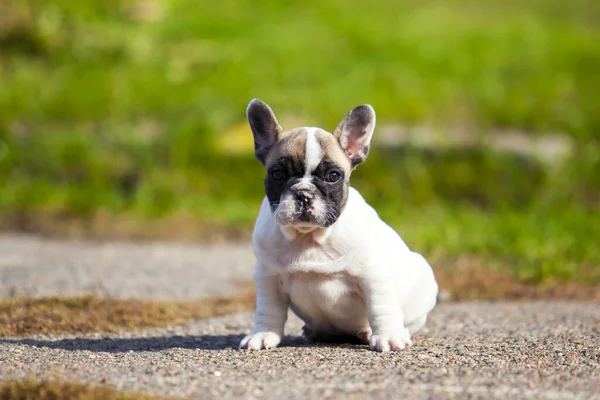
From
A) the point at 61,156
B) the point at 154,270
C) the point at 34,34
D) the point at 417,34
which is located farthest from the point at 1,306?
the point at 417,34

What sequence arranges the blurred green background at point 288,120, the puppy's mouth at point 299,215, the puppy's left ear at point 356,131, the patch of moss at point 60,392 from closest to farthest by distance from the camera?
the patch of moss at point 60,392 → the puppy's mouth at point 299,215 → the puppy's left ear at point 356,131 → the blurred green background at point 288,120

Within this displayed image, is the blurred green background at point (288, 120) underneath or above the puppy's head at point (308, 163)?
above

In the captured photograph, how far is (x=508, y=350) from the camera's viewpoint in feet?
16.2

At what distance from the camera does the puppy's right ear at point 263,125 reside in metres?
5.11

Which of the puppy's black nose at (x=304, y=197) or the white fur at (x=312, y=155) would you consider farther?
the white fur at (x=312, y=155)

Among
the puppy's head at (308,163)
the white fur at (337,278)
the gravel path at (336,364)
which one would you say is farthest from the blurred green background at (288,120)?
the puppy's head at (308,163)

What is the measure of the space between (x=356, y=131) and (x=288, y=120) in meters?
6.58

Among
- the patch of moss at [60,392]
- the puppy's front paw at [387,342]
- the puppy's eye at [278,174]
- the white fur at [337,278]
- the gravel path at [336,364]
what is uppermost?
the puppy's eye at [278,174]

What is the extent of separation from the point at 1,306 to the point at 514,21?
13090 mm

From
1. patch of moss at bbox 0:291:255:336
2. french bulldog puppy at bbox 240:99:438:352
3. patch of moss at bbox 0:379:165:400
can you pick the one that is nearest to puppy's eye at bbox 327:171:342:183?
french bulldog puppy at bbox 240:99:438:352

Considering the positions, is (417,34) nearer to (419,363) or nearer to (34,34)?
(34,34)

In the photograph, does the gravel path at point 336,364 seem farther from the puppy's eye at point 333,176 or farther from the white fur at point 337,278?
the puppy's eye at point 333,176

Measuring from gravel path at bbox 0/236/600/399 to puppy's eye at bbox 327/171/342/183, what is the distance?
2.99ft

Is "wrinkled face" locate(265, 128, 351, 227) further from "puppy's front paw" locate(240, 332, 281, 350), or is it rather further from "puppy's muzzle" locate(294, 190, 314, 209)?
"puppy's front paw" locate(240, 332, 281, 350)
